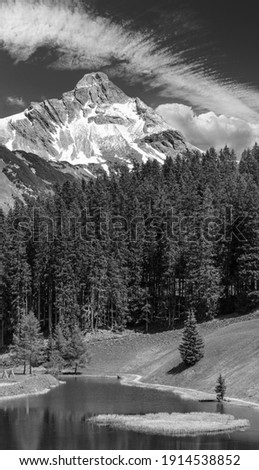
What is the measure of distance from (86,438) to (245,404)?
19.2m

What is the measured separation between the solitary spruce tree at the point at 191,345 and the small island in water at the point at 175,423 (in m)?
24.0

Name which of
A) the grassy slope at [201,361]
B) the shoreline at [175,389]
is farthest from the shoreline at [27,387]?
the grassy slope at [201,361]

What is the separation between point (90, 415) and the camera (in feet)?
156

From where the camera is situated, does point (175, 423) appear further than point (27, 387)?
No

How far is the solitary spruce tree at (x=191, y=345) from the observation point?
69.3 meters

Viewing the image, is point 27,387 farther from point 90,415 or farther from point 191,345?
point 191,345

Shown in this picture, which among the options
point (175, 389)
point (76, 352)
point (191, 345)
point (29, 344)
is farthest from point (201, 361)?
point (29, 344)

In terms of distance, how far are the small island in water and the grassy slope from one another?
11.3 metres

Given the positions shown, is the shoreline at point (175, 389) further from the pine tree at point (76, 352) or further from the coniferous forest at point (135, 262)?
the coniferous forest at point (135, 262)

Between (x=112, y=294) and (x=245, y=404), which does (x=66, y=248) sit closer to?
(x=112, y=294)

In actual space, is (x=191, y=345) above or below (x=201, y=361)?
above

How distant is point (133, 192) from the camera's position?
13750cm

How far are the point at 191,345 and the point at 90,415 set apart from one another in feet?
82.4
